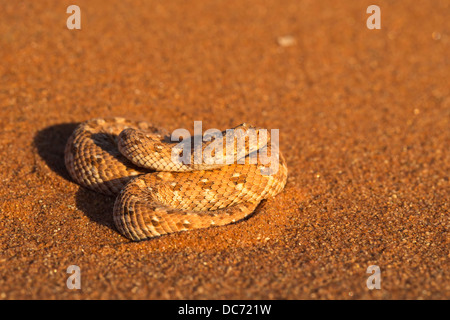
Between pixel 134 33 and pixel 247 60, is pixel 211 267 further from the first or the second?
pixel 134 33

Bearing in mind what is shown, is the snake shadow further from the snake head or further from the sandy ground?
the snake head

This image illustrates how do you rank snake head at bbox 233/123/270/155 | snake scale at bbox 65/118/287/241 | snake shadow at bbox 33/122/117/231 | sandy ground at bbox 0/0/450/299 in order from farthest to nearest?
snake shadow at bbox 33/122/117/231 → snake head at bbox 233/123/270/155 → snake scale at bbox 65/118/287/241 → sandy ground at bbox 0/0/450/299

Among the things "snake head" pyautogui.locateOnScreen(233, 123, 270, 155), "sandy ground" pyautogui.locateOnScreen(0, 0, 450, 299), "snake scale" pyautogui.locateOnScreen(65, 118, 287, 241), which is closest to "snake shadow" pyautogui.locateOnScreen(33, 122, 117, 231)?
"sandy ground" pyautogui.locateOnScreen(0, 0, 450, 299)

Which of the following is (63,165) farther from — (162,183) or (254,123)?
(254,123)

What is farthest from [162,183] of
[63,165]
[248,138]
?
[63,165]

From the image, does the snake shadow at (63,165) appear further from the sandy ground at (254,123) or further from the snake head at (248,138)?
the snake head at (248,138)
